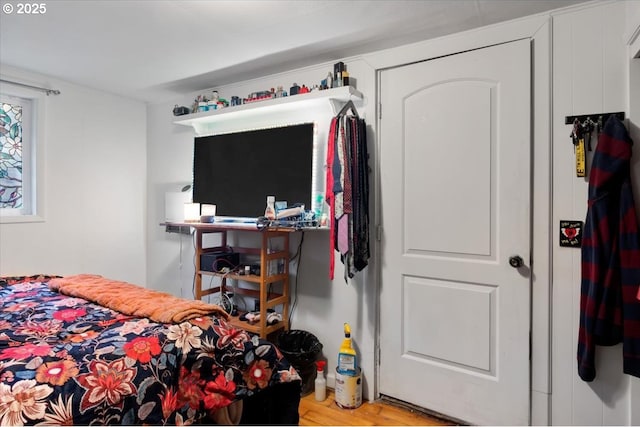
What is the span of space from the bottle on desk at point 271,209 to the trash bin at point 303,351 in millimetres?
856

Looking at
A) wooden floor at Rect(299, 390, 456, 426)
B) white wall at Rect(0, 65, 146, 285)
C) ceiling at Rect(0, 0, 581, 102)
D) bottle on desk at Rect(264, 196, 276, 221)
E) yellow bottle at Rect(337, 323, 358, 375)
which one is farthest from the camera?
white wall at Rect(0, 65, 146, 285)

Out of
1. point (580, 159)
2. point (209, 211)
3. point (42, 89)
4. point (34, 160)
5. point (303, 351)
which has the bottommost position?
point (303, 351)

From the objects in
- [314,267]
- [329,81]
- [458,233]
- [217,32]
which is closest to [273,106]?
[329,81]

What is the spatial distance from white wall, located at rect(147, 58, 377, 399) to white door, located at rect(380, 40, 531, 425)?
12cm

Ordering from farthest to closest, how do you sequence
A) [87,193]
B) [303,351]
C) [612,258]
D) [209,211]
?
[87,193], [209,211], [303,351], [612,258]

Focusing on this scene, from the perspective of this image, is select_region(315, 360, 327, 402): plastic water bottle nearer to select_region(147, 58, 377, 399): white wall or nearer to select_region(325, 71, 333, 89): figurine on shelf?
select_region(147, 58, 377, 399): white wall

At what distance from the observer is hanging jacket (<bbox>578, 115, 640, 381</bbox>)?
1541 millimetres

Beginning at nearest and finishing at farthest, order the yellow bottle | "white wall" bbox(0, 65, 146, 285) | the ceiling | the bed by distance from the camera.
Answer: the bed
the ceiling
the yellow bottle
"white wall" bbox(0, 65, 146, 285)

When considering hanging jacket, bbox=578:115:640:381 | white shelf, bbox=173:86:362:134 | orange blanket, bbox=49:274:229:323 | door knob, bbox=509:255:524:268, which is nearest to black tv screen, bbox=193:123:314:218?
white shelf, bbox=173:86:362:134

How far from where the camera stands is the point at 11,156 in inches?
108

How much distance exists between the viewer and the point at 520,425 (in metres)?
1.88

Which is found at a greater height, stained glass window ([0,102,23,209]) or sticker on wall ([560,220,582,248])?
stained glass window ([0,102,23,209])

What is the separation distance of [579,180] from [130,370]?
2127mm

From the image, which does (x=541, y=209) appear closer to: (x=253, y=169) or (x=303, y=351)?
(x=303, y=351)
